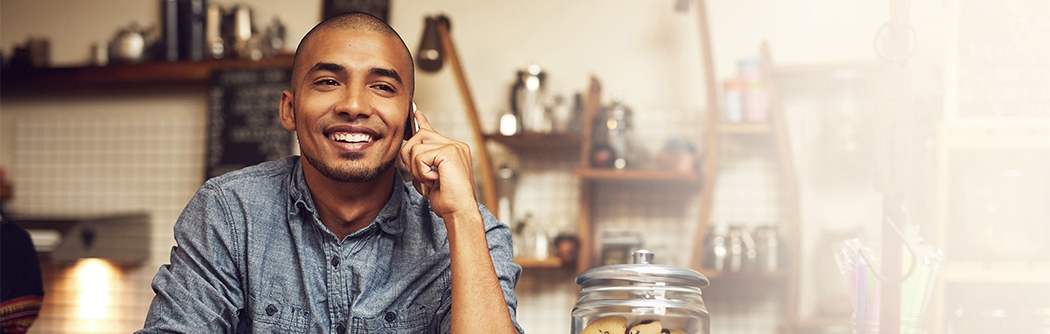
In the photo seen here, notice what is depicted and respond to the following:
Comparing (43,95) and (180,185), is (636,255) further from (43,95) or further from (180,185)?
(43,95)

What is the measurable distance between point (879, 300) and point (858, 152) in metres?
2.16

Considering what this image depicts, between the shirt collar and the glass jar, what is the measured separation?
1.48 feet

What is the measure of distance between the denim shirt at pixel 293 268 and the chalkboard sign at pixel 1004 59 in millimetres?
2026

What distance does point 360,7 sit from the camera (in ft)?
12.9

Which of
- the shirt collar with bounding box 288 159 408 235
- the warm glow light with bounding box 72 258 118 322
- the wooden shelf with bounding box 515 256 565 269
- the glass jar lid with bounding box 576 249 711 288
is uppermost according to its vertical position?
the shirt collar with bounding box 288 159 408 235

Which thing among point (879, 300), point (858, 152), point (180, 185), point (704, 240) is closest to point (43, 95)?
point (180, 185)

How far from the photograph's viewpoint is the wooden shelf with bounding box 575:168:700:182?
3250 mm

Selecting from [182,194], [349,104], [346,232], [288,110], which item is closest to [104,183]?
[182,194]

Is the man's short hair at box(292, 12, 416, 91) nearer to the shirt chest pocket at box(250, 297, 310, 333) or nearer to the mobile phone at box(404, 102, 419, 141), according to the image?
the mobile phone at box(404, 102, 419, 141)

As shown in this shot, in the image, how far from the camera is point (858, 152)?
3.22 meters

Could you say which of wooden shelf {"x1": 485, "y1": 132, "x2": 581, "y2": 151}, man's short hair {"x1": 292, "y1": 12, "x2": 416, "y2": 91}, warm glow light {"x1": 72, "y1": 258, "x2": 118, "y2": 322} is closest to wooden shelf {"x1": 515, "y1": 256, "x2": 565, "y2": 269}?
wooden shelf {"x1": 485, "y1": 132, "x2": 581, "y2": 151}

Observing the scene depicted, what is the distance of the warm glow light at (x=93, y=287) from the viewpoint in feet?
13.2

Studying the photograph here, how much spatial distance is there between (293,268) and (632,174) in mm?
1895

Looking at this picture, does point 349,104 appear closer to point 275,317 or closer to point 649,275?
point 275,317
